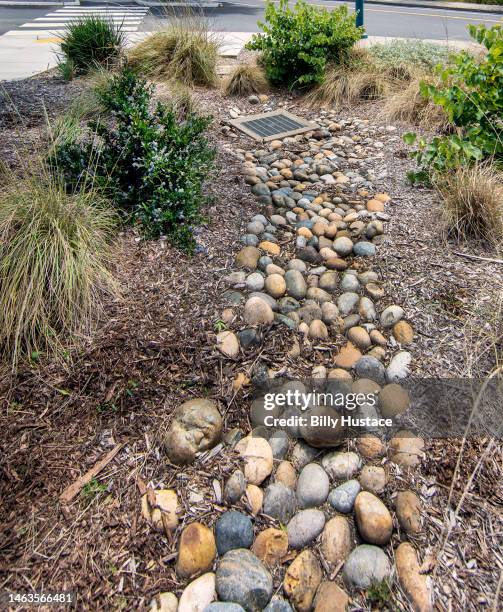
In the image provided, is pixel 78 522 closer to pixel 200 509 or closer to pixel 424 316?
pixel 200 509

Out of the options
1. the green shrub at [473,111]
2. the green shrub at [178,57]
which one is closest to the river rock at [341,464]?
the green shrub at [473,111]

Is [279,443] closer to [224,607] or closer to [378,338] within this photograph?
[224,607]

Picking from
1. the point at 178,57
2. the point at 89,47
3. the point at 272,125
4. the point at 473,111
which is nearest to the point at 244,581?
the point at 473,111

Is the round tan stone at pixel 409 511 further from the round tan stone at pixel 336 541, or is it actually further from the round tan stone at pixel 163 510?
the round tan stone at pixel 163 510

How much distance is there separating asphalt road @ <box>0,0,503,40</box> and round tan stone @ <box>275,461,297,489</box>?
9.52 metres

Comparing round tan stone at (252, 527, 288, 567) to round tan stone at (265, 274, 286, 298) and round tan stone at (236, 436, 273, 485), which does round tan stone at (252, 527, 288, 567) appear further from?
round tan stone at (265, 274, 286, 298)

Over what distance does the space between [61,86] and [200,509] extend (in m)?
4.84

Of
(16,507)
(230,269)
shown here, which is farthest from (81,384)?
(230,269)

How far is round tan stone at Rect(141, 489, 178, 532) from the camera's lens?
5.66 ft

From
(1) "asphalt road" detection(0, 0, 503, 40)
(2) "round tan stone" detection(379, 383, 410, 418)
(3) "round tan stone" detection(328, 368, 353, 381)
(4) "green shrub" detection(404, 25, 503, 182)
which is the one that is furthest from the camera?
(1) "asphalt road" detection(0, 0, 503, 40)

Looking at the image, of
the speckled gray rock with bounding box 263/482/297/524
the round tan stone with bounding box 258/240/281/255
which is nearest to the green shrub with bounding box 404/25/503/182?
the round tan stone with bounding box 258/240/281/255

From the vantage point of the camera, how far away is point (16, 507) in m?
1.74

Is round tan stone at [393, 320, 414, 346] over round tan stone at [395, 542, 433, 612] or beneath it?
over

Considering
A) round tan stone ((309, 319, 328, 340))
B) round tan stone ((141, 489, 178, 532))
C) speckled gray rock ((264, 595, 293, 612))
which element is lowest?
speckled gray rock ((264, 595, 293, 612))
